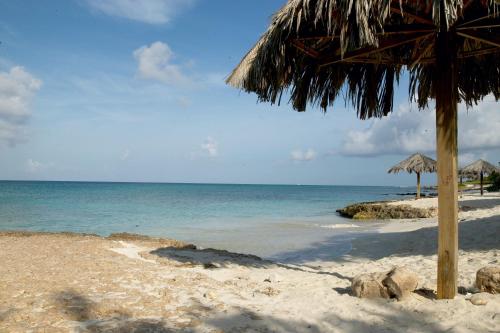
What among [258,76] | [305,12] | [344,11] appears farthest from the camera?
[258,76]

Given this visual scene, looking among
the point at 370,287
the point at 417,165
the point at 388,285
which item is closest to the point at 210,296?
the point at 370,287

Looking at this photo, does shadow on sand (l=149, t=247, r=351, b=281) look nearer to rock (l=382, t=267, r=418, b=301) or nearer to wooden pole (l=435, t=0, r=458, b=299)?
rock (l=382, t=267, r=418, b=301)

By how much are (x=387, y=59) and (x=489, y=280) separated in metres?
2.84

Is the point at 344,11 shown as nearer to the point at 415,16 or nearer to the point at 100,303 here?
the point at 415,16

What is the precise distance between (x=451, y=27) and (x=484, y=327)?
2919 mm

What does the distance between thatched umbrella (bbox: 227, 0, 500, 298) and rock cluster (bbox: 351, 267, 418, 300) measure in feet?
1.07

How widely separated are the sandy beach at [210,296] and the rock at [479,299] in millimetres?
41

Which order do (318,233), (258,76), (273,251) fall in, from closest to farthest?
(258,76)
(273,251)
(318,233)

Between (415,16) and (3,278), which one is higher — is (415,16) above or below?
above

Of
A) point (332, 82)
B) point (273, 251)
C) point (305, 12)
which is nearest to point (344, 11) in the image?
point (305, 12)

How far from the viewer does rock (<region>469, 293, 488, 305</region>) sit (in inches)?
152

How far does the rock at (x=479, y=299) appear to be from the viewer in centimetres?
386

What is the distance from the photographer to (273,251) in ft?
35.2

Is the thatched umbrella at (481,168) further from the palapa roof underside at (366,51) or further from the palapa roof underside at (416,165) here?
the palapa roof underside at (366,51)
